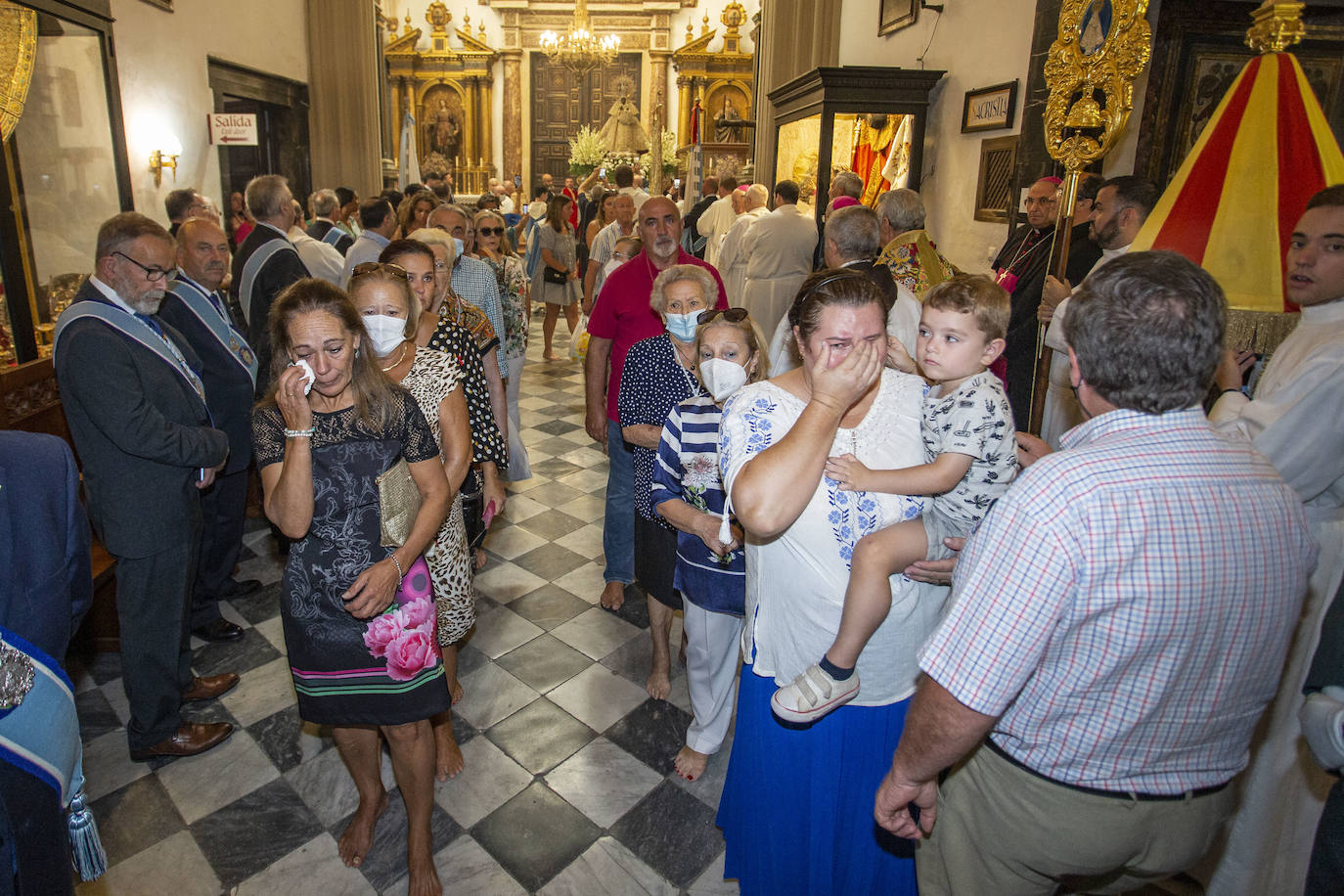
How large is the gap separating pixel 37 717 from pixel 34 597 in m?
0.19

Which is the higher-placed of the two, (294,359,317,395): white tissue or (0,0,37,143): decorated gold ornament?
(0,0,37,143): decorated gold ornament

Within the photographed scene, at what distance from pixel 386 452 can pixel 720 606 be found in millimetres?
1062

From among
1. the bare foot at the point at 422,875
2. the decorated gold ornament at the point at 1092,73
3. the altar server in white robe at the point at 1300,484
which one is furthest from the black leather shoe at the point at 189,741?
the decorated gold ornament at the point at 1092,73

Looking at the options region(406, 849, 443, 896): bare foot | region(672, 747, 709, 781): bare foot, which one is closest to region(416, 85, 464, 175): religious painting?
region(672, 747, 709, 781): bare foot

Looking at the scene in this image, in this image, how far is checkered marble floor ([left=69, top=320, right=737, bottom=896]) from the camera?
220 centimetres

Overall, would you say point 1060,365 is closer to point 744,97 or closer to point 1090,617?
point 1090,617

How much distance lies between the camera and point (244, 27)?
8562mm

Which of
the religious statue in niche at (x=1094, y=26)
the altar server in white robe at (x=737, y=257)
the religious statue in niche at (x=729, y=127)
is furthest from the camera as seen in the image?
the religious statue in niche at (x=729, y=127)

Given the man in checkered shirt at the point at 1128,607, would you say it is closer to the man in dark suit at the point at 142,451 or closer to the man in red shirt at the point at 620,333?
the man in red shirt at the point at 620,333

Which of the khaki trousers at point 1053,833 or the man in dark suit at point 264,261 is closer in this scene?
the khaki trousers at point 1053,833

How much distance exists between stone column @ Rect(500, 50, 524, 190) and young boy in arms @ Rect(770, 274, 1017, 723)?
1785 cm

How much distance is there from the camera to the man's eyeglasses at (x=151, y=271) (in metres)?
2.49

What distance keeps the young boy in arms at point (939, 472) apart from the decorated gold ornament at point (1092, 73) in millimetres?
1276

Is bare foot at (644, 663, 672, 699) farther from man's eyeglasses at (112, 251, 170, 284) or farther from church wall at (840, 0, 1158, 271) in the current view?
church wall at (840, 0, 1158, 271)
